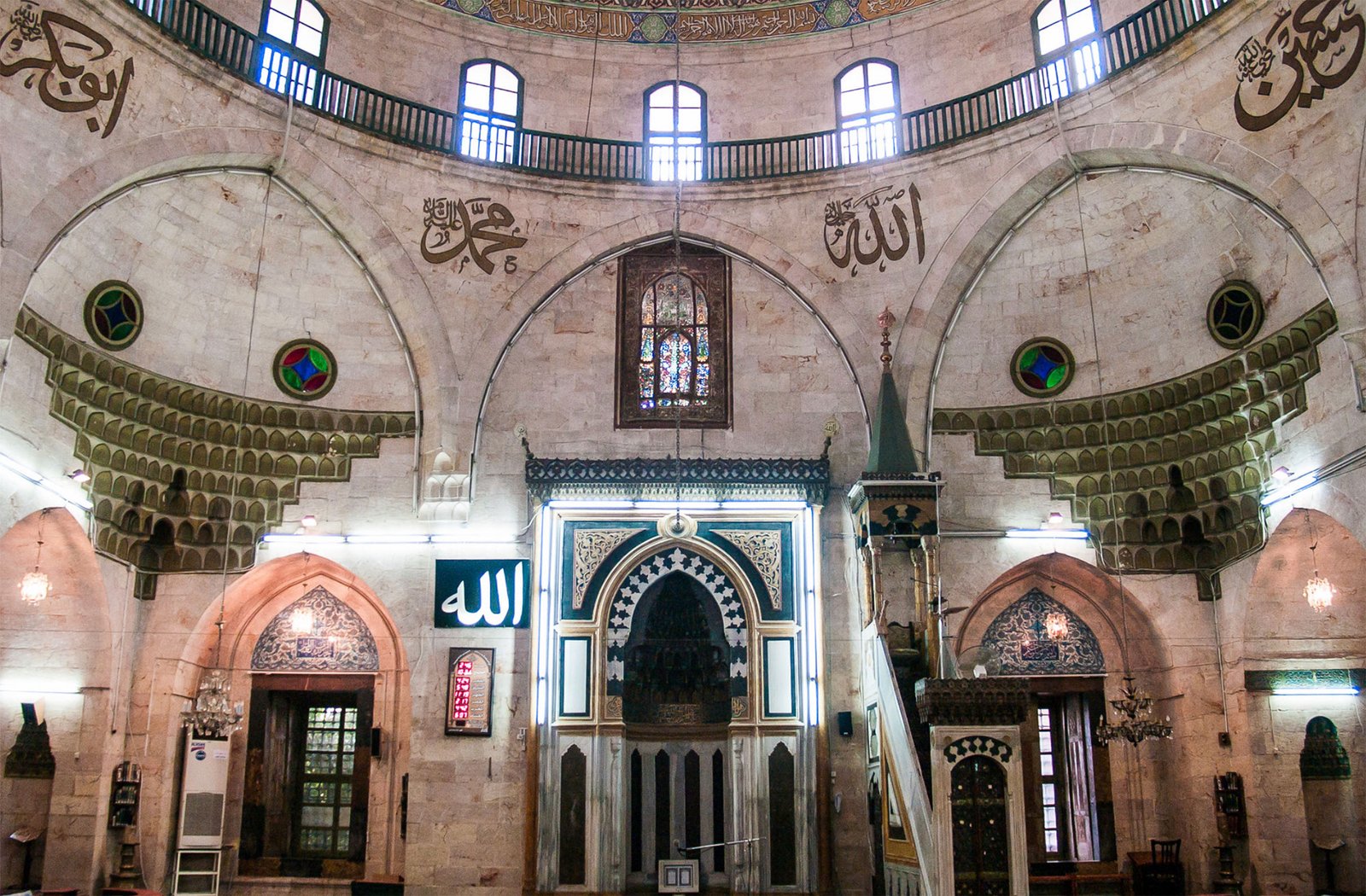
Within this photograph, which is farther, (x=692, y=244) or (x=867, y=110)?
(x=867, y=110)

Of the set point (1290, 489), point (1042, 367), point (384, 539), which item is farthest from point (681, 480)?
point (1290, 489)

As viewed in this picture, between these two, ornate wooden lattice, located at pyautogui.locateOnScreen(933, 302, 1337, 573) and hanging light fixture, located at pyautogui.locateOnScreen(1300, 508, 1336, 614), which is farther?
ornate wooden lattice, located at pyautogui.locateOnScreen(933, 302, 1337, 573)

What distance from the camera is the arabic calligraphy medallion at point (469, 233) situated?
13484 mm

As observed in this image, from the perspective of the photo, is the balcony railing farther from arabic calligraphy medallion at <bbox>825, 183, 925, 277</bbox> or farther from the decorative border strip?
the decorative border strip

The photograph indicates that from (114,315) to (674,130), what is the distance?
6.56m

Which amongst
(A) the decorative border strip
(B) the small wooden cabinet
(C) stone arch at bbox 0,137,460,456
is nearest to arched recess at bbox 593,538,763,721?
(A) the decorative border strip

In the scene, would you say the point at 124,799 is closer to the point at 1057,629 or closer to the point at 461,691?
the point at 461,691

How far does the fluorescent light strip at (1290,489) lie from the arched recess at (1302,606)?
0.47m

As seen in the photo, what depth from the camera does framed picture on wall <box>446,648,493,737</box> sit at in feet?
40.5

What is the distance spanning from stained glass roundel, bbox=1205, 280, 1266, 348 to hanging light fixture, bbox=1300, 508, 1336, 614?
1.84m

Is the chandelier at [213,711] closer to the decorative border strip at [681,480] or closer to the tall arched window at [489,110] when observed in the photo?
the decorative border strip at [681,480]

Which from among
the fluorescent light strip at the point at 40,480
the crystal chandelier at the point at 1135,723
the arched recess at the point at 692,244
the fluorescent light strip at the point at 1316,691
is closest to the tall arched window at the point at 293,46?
the arched recess at the point at 692,244

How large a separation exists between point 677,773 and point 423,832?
105 inches

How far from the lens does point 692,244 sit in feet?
46.3
